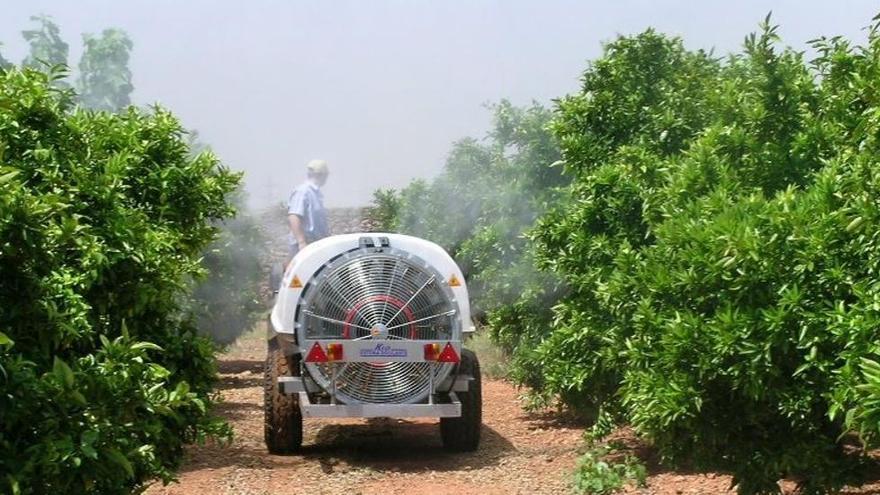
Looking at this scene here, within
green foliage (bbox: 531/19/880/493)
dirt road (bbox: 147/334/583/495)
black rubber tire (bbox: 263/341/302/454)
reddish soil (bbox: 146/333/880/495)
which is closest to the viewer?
green foliage (bbox: 531/19/880/493)

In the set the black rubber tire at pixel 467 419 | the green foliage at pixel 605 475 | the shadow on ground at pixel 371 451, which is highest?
the black rubber tire at pixel 467 419

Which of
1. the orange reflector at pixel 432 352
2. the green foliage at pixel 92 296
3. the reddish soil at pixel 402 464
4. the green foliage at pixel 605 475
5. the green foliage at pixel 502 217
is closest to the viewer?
the green foliage at pixel 92 296

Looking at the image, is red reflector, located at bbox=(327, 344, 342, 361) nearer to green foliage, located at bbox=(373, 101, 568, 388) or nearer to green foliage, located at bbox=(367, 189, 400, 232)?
green foliage, located at bbox=(373, 101, 568, 388)

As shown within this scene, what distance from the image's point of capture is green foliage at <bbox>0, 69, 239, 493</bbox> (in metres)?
4.04

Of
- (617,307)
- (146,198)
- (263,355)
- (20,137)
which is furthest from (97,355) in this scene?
(263,355)

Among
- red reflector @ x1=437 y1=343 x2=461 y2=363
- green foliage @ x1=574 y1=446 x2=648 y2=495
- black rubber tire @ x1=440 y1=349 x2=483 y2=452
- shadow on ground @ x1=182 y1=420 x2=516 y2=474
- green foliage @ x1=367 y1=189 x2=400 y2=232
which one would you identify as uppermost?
green foliage @ x1=367 y1=189 x2=400 y2=232

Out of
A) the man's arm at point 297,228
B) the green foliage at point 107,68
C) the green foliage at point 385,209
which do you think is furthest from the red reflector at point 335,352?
the green foliage at point 107,68

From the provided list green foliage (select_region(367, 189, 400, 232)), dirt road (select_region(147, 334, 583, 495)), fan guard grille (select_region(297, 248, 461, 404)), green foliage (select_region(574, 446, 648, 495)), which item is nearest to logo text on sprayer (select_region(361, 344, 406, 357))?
fan guard grille (select_region(297, 248, 461, 404))

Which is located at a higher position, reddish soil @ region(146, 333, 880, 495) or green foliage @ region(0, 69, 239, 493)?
green foliage @ region(0, 69, 239, 493)

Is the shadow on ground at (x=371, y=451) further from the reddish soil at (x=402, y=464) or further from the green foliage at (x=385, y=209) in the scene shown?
the green foliage at (x=385, y=209)

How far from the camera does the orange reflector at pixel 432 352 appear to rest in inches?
374

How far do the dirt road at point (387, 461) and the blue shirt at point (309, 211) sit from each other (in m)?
1.66

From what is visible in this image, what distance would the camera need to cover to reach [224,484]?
29.7 feet

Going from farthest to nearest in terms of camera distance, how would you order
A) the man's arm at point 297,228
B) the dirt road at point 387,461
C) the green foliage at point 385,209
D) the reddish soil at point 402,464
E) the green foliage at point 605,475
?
1. the green foliage at point 385,209
2. the man's arm at point 297,228
3. the dirt road at point 387,461
4. the reddish soil at point 402,464
5. the green foliage at point 605,475
